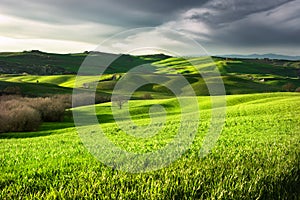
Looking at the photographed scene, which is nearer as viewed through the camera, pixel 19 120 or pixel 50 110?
pixel 19 120

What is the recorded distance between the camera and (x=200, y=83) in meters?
140

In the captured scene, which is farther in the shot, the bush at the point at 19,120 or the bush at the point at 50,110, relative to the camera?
the bush at the point at 50,110

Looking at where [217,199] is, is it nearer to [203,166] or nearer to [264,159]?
[203,166]

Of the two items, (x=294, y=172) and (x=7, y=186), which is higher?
(x=7, y=186)

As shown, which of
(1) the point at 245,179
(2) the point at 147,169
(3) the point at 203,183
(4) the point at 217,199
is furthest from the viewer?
(2) the point at 147,169

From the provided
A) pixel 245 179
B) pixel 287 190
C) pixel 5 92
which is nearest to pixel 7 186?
pixel 245 179

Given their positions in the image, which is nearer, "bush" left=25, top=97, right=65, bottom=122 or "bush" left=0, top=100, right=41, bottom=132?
"bush" left=0, top=100, right=41, bottom=132

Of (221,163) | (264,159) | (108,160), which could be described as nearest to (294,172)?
(264,159)

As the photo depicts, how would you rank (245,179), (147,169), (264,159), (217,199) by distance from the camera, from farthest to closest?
(264,159) < (147,169) < (245,179) < (217,199)

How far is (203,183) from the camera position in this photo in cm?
762

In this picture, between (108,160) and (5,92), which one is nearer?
(108,160)

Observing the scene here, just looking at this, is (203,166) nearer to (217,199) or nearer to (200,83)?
(217,199)

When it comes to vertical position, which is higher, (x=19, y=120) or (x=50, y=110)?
(x=50, y=110)

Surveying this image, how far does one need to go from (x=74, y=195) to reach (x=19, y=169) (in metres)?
3.43
